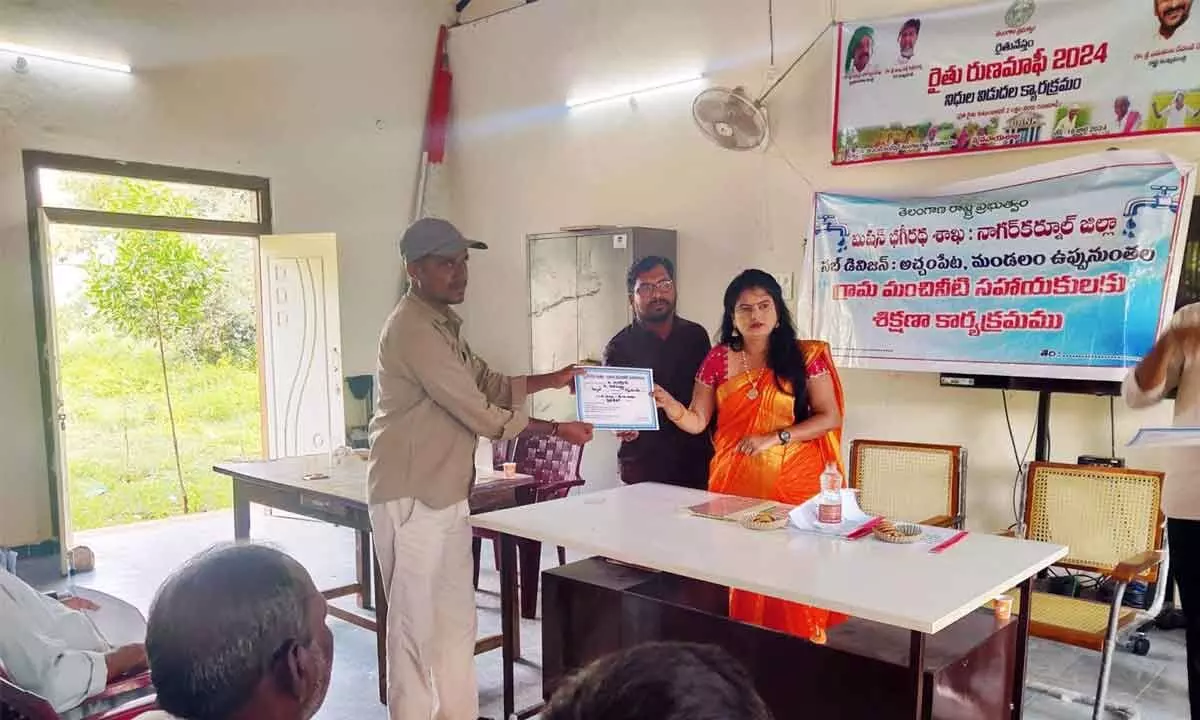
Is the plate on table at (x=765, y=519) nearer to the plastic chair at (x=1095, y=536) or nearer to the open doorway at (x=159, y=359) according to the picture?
the plastic chair at (x=1095, y=536)

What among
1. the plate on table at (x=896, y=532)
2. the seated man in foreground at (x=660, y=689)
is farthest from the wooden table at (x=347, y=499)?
the seated man in foreground at (x=660, y=689)

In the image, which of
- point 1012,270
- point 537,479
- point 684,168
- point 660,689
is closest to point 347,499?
point 537,479

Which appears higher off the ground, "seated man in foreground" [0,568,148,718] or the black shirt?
the black shirt

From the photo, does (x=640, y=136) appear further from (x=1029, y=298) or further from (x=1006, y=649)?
(x=1006, y=649)

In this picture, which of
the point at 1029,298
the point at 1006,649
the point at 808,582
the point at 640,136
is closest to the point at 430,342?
the point at 808,582

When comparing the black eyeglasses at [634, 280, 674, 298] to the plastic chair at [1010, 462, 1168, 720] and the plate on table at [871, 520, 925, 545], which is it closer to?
the plate on table at [871, 520, 925, 545]

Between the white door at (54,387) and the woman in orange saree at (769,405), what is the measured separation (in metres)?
4.03

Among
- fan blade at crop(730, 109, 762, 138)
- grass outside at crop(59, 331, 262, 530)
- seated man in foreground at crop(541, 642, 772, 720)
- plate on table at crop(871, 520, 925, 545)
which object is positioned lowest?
grass outside at crop(59, 331, 262, 530)

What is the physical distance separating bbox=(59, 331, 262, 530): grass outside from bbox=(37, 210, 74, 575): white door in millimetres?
1348

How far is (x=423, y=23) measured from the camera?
6742mm

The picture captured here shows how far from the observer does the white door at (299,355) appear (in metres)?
5.94

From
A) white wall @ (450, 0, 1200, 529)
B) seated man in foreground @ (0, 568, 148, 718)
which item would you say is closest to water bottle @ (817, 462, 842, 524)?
seated man in foreground @ (0, 568, 148, 718)

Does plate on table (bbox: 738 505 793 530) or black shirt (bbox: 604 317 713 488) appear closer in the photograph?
plate on table (bbox: 738 505 793 530)

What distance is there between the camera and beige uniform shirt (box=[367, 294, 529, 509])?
2520mm
